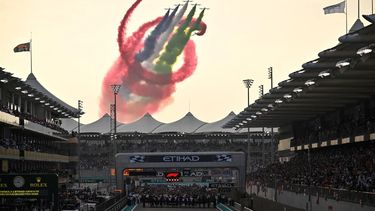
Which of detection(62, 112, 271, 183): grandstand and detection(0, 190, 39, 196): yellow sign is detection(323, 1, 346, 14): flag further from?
detection(62, 112, 271, 183): grandstand

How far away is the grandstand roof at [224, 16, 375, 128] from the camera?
3659cm

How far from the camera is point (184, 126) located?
147750 mm

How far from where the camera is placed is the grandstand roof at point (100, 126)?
149m

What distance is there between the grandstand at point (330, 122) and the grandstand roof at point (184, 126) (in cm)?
5950

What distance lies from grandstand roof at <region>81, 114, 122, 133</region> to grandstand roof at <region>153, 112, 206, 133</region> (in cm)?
806

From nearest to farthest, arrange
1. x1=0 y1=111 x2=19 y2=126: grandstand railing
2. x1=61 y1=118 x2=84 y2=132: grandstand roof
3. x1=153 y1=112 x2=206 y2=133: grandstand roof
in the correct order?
x1=0 y1=111 x2=19 y2=126: grandstand railing, x1=153 y1=112 x2=206 y2=133: grandstand roof, x1=61 y1=118 x2=84 y2=132: grandstand roof

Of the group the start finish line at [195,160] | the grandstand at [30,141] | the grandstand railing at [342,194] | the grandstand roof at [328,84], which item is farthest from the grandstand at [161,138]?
the grandstand railing at [342,194]

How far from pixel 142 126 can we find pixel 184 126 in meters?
8.44

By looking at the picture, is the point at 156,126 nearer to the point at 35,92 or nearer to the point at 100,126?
the point at 100,126

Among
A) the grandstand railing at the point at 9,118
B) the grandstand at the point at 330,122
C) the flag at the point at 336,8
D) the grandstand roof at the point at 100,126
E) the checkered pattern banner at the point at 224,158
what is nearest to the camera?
the grandstand at the point at 330,122

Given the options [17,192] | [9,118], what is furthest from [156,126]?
[17,192]

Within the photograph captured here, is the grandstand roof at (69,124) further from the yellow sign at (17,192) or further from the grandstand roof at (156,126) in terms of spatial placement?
the yellow sign at (17,192)

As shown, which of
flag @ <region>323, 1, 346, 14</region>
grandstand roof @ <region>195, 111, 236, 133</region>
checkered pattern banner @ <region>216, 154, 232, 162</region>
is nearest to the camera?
flag @ <region>323, 1, 346, 14</region>

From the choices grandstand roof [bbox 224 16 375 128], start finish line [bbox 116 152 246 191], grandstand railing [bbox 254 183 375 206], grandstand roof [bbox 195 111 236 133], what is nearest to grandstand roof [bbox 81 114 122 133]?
grandstand roof [bbox 195 111 236 133]
